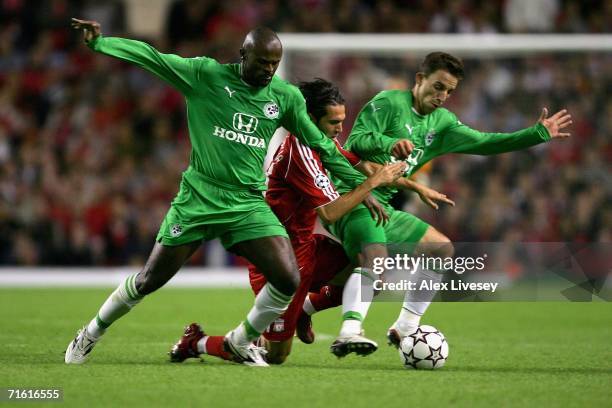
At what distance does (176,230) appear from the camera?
7148mm

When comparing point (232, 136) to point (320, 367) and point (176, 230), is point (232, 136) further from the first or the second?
point (320, 367)

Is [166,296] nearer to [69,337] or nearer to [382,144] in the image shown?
[69,337]

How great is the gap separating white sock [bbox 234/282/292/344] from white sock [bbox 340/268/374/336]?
0.47m

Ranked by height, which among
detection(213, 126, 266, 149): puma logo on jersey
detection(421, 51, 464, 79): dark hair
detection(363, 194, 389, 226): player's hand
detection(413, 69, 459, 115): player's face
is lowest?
detection(363, 194, 389, 226): player's hand

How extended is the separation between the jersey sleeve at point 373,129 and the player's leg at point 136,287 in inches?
56.2

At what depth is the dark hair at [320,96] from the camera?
308 inches

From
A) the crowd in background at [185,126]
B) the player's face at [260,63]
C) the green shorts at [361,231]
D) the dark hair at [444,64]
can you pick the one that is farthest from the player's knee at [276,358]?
the crowd in background at [185,126]

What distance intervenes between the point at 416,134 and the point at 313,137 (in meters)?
1.44

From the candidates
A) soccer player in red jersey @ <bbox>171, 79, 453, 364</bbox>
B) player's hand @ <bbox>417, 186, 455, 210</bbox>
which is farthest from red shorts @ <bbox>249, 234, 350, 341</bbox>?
player's hand @ <bbox>417, 186, 455, 210</bbox>

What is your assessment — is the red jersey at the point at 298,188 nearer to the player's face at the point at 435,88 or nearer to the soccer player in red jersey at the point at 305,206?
the soccer player in red jersey at the point at 305,206

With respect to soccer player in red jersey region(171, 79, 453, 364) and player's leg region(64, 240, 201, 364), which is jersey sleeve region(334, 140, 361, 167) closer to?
soccer player in red jersey region(171, 79, 453, 364)

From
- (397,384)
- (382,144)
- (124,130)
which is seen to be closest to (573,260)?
(382,144)

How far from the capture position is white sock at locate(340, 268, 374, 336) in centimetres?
741

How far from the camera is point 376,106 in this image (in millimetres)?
8258
